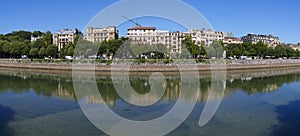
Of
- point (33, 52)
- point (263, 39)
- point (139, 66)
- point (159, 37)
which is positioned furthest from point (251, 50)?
point (263, 39)

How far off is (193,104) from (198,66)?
16.9 m

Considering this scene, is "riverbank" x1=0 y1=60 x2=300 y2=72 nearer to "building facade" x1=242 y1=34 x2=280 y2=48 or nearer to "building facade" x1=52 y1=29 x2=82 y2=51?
"building facade" x1=52 y1=29 x2=82 y2=51

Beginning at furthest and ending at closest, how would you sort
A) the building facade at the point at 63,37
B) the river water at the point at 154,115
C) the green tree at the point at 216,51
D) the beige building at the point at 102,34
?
the building facade at the point at 63,37 < the beige building at the point at 102,34 < the green tree at the point at 216,51 < the river water at the point at 154,115

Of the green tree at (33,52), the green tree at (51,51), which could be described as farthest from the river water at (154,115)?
the green tree at (33,52)

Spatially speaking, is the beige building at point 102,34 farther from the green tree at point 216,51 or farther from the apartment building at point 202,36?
the green tree at point 216,51

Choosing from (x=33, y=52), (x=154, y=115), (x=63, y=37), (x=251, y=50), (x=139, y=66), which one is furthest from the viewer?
(x=63, y=37)

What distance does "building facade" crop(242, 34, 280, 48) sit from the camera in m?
81.0

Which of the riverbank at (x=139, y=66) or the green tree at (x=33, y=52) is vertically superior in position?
the green tree at (x=33, y=52)

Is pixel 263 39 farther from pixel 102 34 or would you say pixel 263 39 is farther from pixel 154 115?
pixel 154 115

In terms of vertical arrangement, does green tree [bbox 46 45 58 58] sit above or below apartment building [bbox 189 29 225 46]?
below

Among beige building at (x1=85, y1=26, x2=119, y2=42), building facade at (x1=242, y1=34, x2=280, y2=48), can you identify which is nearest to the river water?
beige building at (x1=85, y1=26, x2=119, y2=42)

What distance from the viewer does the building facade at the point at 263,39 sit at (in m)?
81.0

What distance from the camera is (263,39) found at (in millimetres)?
85250

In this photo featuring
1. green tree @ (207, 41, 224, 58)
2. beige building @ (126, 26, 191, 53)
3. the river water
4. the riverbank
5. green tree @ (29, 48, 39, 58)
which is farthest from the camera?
beige building @ (126, 26, 191, 53)
